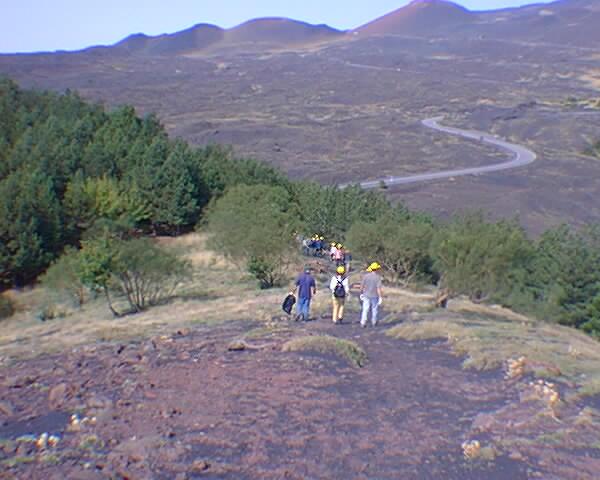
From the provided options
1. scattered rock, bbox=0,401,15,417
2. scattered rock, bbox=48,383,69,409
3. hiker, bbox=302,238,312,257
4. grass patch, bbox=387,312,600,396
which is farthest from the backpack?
hiker, bbox=302,238,312,257

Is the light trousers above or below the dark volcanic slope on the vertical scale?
above

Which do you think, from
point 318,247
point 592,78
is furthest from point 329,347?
point 592,78

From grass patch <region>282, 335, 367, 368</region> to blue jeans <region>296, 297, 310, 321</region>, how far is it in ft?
8.37

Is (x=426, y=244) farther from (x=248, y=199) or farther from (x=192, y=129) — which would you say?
(x=192, y=129)

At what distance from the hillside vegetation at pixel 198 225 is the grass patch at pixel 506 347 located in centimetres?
546

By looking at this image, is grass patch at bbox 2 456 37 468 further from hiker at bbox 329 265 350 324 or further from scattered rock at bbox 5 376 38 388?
hiker at bbox 329 265 350 324

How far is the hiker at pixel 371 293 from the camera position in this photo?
13438 mm

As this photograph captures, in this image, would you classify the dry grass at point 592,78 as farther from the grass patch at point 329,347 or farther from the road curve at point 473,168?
the grass patch at point 329,347

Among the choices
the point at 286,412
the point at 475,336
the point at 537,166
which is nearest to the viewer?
the point at 286,412

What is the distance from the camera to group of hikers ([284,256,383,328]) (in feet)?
44.3

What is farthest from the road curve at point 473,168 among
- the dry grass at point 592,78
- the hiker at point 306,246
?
the dry grass at point 592,78

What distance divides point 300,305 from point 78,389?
5.17 m

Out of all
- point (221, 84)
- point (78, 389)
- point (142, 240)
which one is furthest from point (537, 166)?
point (221, 84)

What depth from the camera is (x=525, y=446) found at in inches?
311
